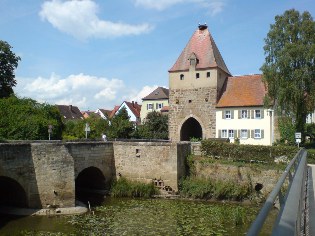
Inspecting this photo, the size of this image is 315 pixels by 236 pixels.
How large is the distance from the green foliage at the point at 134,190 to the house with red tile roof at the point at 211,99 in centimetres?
1387

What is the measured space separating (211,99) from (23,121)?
707 inches

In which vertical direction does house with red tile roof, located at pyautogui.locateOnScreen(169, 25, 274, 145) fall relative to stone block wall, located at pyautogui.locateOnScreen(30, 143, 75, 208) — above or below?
above

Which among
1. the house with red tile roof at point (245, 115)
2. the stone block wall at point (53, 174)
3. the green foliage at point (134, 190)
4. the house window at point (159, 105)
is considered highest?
the house window at point (159, 105)

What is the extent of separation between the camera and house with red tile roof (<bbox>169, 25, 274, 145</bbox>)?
3672cm

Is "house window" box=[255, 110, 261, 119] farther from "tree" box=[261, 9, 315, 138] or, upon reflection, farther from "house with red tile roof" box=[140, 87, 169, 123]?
"house with red tile roof" box=[140, 87, 169, 123]

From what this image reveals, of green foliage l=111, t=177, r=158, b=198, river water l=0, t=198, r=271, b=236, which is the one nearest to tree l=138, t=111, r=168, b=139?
green foliage l=111, t=177, r=158, b=198

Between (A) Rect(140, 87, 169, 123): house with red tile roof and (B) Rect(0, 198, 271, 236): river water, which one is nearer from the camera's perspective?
(B) Rect(0, 198, 271, 236): river water

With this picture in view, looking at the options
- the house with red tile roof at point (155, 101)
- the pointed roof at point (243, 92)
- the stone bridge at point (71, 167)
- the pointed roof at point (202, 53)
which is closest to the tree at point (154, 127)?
the pointed roof at point (202, 53)

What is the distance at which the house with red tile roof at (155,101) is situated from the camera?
5912cm

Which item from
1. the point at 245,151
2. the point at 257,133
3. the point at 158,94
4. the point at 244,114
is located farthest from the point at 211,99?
the point at 158,94

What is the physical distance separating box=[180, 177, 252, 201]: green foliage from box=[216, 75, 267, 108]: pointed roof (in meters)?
13.4

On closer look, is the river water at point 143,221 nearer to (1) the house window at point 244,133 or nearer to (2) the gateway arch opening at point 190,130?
(1) the house window at point 244,133

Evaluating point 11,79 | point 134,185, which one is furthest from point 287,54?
point 11,79

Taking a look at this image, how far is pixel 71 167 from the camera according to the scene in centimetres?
2183
